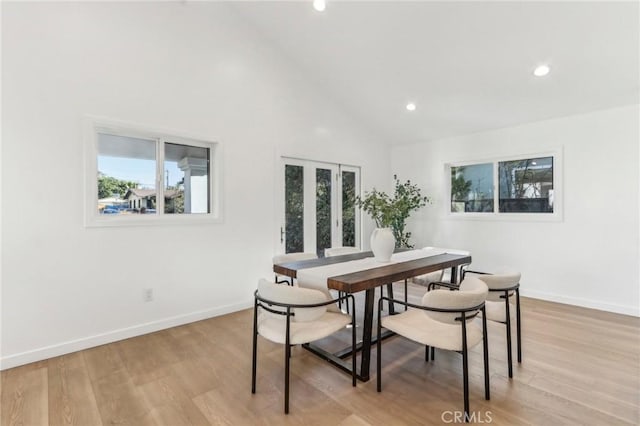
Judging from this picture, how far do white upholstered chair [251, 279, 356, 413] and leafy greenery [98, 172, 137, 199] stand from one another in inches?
78.4

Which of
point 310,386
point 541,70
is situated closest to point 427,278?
point 310,386

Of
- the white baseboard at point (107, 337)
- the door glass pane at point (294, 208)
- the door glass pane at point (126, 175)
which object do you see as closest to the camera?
the white baseboard at point (107, 337)

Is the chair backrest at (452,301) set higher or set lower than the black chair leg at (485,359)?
higher

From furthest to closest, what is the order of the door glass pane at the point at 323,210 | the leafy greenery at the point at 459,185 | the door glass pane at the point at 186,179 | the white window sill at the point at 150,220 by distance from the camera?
1. the leafy greenery at the point at 459,185
2. the door glass pane at the point at 323,210
3. the door glass pane at the point at 186,179
4. the white window sill at the point at 150,220

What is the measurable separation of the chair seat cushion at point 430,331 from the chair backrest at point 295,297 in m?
0.54

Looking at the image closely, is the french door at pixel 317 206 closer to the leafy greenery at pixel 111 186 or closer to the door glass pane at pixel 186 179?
the door glass pane at pixel 186 179

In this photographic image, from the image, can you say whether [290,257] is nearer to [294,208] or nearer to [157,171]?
[294,208]

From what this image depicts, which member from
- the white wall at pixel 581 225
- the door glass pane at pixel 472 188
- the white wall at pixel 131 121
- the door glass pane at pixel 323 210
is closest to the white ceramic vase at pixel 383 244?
the white wall at pixel 131 121

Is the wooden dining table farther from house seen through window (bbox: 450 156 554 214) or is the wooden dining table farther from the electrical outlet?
house seen through window (bbox: 450 156 554 214)

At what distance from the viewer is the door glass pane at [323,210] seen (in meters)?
4.85

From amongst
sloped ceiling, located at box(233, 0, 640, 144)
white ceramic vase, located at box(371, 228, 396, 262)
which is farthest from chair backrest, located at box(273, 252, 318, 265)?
sloped ceiling, located at box(233, 0, 640, 144)

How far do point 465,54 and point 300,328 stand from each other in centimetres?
316

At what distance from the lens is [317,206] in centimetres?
484

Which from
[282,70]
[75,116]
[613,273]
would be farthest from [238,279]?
[613,273]
